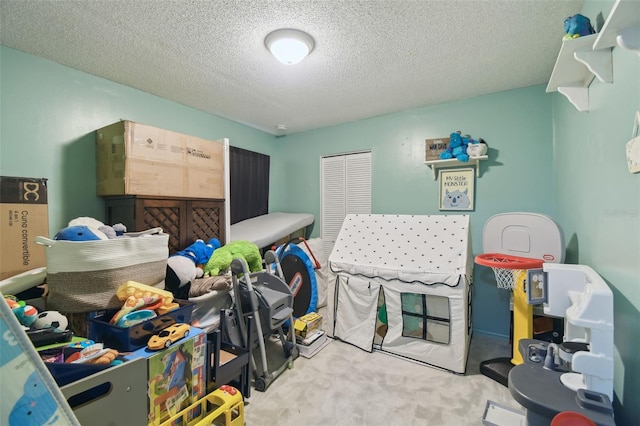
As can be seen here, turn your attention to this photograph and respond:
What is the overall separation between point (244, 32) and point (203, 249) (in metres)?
1.72

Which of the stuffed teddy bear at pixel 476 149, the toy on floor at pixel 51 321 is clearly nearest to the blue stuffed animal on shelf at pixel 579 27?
the stuffed teddy bear at pixel 476 149

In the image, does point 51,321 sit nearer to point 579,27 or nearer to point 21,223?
point 21,223

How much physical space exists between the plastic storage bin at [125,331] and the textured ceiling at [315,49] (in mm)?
1750

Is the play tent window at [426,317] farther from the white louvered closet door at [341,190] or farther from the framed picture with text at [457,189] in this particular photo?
the white louvered closet door at [341,190]

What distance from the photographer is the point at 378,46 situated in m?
1.91

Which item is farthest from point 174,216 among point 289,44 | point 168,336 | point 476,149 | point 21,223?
point 476,149

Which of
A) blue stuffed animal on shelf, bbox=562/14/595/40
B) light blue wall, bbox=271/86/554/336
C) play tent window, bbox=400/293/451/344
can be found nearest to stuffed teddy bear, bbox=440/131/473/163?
light blue wall, bbox=271/86/554/336

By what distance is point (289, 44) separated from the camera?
1.79m

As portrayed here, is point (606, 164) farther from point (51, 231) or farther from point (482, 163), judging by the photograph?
point (51, 231)

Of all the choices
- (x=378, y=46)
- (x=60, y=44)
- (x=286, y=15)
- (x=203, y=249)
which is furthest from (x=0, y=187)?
(x=378, y=46)

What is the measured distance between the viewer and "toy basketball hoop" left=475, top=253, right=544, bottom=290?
1.93 metres

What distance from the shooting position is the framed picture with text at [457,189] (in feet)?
9.34

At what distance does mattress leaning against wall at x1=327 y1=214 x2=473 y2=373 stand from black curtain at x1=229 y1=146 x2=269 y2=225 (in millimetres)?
1549

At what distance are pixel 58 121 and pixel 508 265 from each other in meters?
3.59
